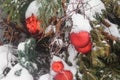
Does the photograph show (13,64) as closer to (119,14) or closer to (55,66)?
(55,66)

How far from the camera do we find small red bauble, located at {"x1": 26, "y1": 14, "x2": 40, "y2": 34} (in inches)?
70.7

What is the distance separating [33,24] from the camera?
1.80 meters

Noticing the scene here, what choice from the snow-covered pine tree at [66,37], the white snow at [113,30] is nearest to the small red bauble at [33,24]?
the snow-covered pine tree at [66,37]

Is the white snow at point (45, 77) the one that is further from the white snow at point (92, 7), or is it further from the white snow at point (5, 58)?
the white snow at point (92, 7)

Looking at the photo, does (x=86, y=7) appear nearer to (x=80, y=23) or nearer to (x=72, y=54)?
(x=80, y=23)

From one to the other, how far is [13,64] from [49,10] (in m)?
0.39

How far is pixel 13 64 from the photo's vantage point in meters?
1.94

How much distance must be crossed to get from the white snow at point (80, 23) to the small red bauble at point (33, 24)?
187mm

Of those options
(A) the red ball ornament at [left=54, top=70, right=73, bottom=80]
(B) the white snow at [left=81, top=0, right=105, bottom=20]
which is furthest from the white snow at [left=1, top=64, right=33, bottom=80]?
(B) the white snow at [left=81, top=0, right=105, bottom=20]

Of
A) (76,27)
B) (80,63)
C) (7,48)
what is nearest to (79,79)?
(80,63)

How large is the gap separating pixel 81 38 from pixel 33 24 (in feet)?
0.94

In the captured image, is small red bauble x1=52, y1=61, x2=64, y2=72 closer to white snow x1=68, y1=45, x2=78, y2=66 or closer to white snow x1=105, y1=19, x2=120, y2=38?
white snow x1=68, y1=45, x2=78, y2=66

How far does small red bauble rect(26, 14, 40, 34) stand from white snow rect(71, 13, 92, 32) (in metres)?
0.19

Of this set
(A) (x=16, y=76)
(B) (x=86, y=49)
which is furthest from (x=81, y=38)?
(A) (x=16, y=76)
